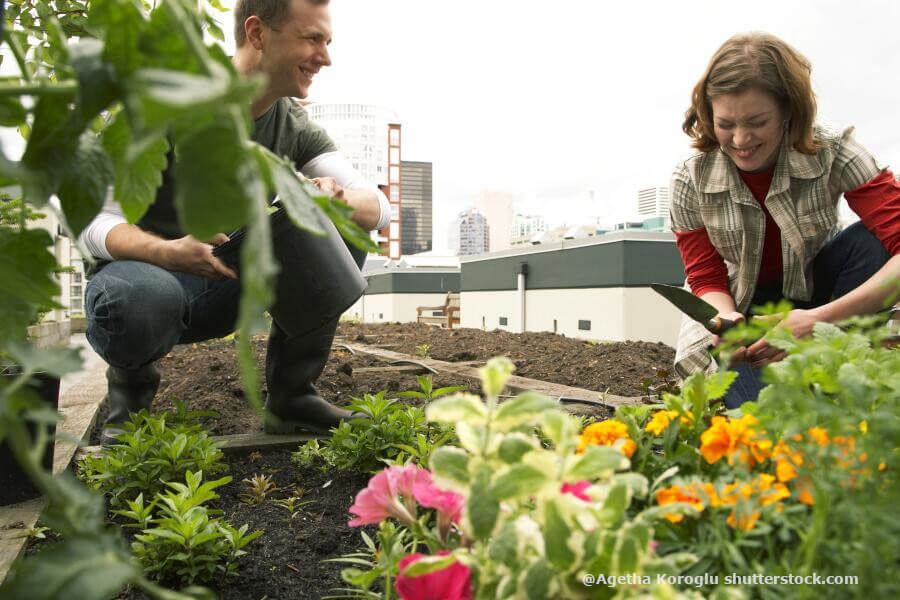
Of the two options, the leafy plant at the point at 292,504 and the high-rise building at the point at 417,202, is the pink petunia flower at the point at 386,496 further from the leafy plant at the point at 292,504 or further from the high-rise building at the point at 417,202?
the high-rise building at the point at 417,202

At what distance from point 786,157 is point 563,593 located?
2.25m

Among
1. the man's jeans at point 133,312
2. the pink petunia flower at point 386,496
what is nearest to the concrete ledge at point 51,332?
the man's jeans at point 133,312

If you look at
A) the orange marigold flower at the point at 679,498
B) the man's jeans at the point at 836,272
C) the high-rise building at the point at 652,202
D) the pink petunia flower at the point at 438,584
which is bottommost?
the pink petunia flower at the point at 438,584

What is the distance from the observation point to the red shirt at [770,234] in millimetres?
2256

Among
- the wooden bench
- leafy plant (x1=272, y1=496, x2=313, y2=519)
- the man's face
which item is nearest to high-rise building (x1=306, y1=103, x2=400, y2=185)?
the wooden bench

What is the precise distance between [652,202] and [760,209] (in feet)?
37.8

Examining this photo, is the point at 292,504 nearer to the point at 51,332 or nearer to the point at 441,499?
the point at 441,499

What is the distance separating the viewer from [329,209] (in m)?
0.54

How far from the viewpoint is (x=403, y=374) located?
4.10 m

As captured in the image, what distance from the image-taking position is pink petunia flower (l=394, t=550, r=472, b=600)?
23.8 inches

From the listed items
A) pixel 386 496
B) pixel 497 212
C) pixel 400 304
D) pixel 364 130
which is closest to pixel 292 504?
pixel 386 496

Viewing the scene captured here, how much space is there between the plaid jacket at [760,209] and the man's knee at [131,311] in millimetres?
1884

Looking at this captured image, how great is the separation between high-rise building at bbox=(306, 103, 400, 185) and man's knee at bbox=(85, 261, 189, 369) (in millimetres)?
49617

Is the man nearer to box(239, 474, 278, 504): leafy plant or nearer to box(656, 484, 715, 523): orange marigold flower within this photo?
box(239, 474, 278, 504): leafy plant
